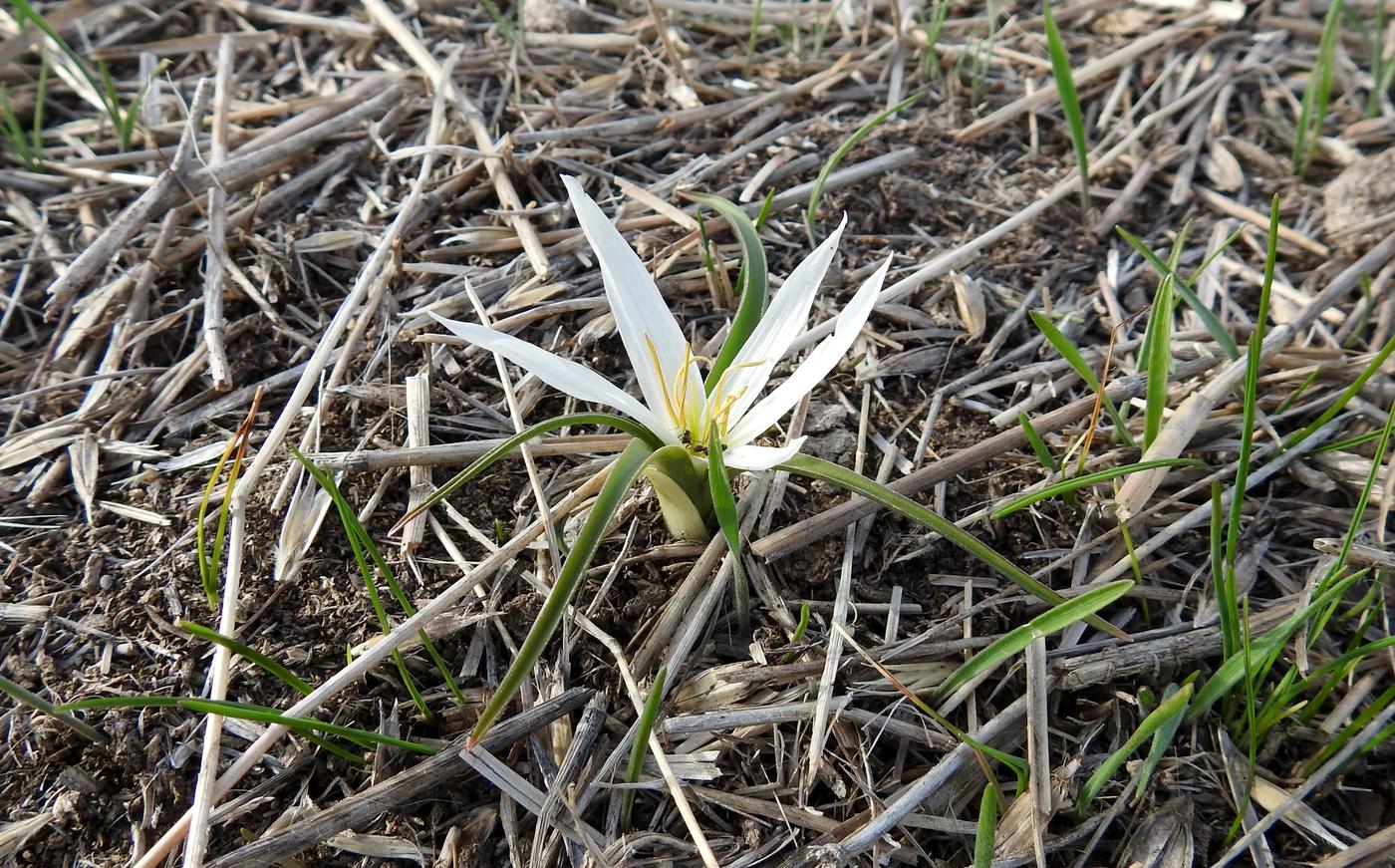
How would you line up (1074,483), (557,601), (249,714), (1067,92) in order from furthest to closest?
(1067,92) < (1074,483) < (249,714) < (557,601)

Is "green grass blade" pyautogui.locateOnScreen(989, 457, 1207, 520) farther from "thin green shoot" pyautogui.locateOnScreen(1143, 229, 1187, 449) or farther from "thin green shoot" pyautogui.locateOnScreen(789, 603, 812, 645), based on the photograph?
"thin green shoot" pyautogui.locateOnScreen(789, 603, 812, 645)

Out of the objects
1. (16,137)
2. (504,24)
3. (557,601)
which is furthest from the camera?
(504,24)

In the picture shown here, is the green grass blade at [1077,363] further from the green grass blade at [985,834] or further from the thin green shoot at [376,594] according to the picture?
the thin green shoot at [376,594]

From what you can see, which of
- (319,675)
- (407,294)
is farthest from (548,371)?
(407,294)

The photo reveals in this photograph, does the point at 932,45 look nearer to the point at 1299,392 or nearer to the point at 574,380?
the point at 1299,392

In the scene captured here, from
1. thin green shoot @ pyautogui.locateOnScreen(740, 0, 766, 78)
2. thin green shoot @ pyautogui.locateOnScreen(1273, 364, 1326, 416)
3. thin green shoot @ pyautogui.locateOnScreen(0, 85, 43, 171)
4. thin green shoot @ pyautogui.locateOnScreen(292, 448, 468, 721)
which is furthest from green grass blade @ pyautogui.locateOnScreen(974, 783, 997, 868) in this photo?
thin green shoot @ pyautogui.locateOnScreen(0, 85, 43, 171)

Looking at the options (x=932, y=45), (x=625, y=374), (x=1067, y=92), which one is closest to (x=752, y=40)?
(x=932, y=45)

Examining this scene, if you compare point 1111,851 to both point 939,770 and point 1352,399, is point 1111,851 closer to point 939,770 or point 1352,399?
point 939,770
